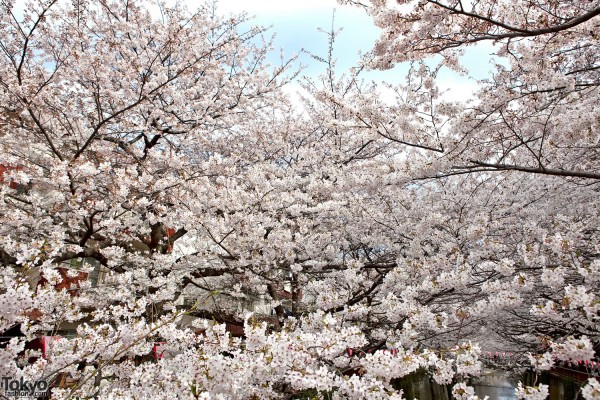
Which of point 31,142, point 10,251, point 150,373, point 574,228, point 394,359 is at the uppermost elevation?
point 31,142

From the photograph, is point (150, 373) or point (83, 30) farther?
point (83, 30)

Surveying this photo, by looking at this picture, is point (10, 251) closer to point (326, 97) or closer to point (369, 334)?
point (326, 97)

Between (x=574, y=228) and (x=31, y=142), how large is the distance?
29.3 ft

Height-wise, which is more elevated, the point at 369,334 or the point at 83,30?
the point at 83,30

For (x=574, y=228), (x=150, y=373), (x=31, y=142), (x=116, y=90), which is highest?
(x=116, y=90)

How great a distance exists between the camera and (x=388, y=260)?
7492mm

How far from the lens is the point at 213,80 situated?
848 centimetres

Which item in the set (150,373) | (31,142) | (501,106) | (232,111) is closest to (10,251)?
(150,373)

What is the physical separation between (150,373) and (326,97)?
3.74 metres

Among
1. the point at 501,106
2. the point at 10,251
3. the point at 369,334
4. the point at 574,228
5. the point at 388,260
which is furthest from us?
the point at 388,260

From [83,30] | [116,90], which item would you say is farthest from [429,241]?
[83,30]

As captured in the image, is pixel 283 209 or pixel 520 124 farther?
pixel 283 209

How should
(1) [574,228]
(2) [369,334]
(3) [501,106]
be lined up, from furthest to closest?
1. (2) [369,334]
2. (1) [574,228]
3. (3) [501,106]

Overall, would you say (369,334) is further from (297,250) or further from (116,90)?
(116,90)
